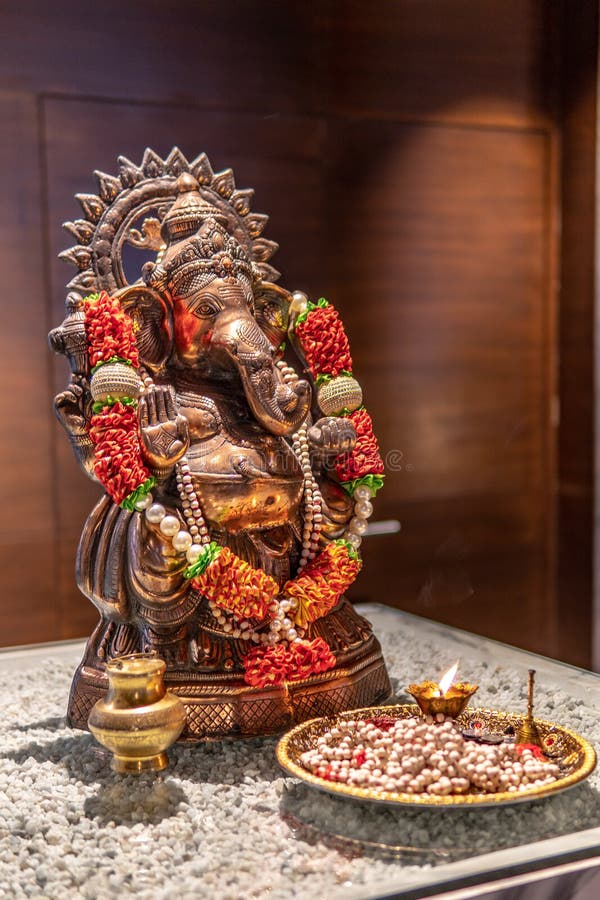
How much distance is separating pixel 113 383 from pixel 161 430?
12 cm

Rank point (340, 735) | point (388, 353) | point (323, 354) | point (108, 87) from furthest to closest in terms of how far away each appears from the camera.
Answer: point (388, 353), point (108, 87), point (323, 354), point (340, 735)

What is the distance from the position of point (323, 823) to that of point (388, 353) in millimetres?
1788

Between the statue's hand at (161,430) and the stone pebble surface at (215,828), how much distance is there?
58 cm

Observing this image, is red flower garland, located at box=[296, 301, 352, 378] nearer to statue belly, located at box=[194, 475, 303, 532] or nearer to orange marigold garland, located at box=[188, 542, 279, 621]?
statue belly, located at box=[194, 475, 303, 532]

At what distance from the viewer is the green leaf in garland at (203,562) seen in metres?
1.92

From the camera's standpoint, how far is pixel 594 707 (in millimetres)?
2246

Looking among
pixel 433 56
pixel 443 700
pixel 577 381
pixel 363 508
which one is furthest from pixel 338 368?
pixel 577 381

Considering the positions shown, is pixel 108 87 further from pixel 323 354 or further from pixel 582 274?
pixel 582 274

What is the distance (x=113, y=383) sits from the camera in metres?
1.90

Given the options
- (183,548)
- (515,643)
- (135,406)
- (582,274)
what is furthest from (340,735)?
(582,274)

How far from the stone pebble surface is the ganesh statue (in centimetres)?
14

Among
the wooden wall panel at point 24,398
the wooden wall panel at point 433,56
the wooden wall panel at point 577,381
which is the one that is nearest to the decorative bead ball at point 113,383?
the wooden wall panel at point 24,398

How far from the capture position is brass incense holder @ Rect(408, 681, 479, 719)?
1900 millimetres

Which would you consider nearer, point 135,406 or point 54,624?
point 135,406
